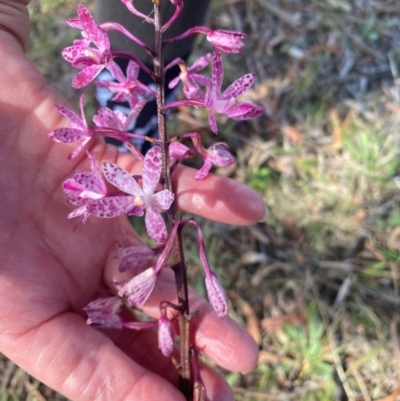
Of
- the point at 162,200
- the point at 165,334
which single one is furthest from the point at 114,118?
the point at 165,334

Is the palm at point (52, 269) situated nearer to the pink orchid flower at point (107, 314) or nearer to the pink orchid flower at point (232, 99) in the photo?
the pink orchid flower at point (107, 314)

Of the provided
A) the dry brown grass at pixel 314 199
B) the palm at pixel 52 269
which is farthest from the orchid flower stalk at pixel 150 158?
the dry brown grass at pixel 314 199

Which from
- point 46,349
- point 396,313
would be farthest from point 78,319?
point 396,313

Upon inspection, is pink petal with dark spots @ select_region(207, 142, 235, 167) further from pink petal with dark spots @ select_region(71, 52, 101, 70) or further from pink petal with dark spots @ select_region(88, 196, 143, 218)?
pink petal with dark spots @ select_region(71, 52, 101, 70)

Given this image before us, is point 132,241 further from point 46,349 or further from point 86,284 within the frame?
point 46,349

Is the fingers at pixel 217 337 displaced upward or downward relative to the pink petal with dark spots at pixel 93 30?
downward
